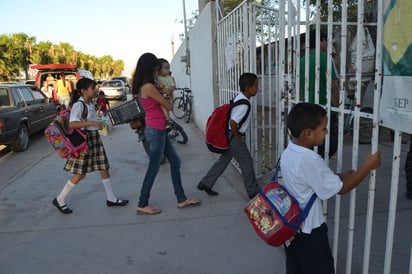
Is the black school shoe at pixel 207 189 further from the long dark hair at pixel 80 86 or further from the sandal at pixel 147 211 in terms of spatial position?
the long dark hair at pixel 80 86

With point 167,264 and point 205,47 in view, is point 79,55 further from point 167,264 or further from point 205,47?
point 167,264

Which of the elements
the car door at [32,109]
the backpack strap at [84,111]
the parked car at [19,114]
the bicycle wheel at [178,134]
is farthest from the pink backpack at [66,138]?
the car door at [32,109]

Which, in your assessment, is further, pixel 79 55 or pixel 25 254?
pixel 79 55

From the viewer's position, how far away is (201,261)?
3.03m

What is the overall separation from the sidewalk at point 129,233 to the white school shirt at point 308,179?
3.53ft

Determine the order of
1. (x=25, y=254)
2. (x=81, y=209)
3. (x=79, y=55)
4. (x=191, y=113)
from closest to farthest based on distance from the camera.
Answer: (x=25, y=254) < (x=81, y=209) < (x=191, y=113) < (x=79, y=55)

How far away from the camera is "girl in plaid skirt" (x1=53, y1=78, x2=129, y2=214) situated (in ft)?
13.1

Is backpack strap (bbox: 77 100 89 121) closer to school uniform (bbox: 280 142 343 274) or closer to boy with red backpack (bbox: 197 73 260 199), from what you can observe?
boy with red backpack (bbox: 197 73 260 199)

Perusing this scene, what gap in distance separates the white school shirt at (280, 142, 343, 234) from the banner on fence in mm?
402

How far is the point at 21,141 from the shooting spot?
8430mm

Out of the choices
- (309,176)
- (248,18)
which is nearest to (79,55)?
(248,18)

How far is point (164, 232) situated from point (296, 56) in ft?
6.97

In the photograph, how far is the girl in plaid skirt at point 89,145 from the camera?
4000mm

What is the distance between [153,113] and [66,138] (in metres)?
1.05
